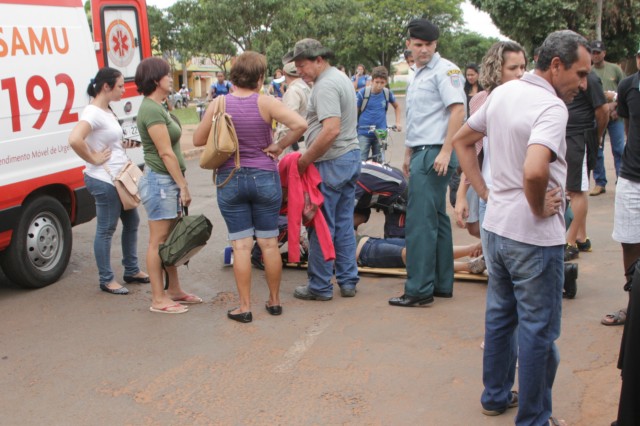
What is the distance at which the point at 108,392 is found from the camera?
13.6ft

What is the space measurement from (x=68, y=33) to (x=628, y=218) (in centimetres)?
477

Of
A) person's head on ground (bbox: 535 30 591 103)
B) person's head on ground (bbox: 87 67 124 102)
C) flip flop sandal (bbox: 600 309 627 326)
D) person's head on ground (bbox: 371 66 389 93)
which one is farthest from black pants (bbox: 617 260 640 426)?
person's head on ground (bbox: 371 66 389 93)

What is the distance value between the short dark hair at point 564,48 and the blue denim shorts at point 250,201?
243 centimetres

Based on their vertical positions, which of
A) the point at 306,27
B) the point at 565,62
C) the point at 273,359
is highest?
the point at 306,27

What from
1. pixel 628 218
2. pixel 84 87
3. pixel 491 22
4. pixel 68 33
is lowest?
pixel 628 218

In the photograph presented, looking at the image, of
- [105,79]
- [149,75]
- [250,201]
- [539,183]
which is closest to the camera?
[539,183]

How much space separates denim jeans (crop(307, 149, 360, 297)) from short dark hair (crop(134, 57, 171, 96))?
4.40ft

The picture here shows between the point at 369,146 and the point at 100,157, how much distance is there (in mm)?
5743

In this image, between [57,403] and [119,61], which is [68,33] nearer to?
[119,61]

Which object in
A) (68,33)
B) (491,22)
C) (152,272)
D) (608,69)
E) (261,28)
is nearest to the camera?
(152,272)

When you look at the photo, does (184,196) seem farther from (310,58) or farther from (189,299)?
(310,58)

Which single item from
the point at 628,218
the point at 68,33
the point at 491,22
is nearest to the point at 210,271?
the point at 68,33

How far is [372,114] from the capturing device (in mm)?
11055

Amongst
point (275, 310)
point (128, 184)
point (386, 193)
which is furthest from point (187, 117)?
point (275, 310)
